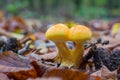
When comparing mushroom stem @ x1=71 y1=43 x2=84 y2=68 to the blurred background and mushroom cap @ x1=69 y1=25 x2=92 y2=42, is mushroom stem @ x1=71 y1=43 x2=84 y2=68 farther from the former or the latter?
the blurred background

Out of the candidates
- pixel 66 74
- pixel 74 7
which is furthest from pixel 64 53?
pixel 74 7

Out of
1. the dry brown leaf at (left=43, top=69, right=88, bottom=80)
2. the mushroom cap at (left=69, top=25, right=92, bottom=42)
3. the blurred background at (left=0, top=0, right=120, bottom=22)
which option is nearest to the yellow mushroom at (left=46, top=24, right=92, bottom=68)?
the mushroom cap at (left=69, top=25, right=92, bottom=42)

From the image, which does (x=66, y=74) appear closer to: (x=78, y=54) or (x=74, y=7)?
(x=78, y=54)

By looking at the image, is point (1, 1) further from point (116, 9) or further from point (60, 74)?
point (60, 74)

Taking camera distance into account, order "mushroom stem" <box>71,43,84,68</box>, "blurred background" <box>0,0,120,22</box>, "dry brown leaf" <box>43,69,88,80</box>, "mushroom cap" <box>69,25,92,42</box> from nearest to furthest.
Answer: "dry brown leaf" <box>43,69,88,80</box> < "mushroom cap" <box>69,25,92,42</box> < "mushroom stem" <box>71,43,84,68</box> < "blurred background" <box>0,0,120,22</box>

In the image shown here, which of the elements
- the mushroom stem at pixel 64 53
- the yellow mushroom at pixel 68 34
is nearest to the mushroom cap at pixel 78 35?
the yellow mushroom at pixel 68 34

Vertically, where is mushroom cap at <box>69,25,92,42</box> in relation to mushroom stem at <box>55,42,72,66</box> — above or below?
above

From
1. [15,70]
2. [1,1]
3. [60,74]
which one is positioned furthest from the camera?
[1,1]

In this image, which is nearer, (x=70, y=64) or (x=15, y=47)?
(x=70, y=64)

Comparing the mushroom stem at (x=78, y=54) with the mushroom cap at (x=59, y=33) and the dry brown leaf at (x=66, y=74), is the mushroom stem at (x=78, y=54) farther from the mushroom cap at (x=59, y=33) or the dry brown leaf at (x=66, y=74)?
the dry brown leaf at (x=66, y=74)

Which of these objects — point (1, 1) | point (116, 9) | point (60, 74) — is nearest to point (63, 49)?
point (60, 74)

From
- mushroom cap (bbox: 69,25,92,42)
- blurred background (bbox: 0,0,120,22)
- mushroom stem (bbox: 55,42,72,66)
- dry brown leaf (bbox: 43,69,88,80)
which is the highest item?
mushroom cap (bbox: 69,25,92,42)
